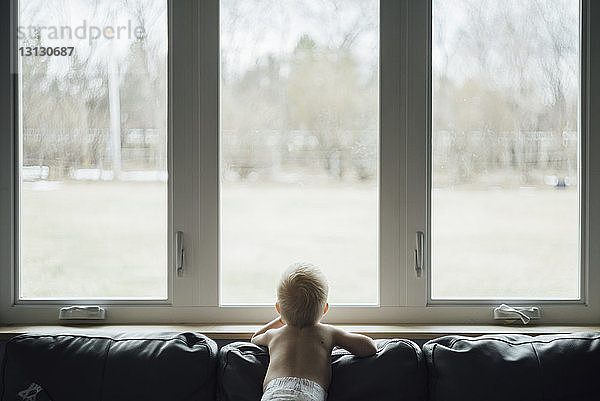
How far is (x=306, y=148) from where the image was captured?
2.57 meters

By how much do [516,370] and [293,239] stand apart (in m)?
0.96

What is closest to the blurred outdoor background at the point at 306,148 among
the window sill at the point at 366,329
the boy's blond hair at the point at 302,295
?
the window sill at the point at 366,329

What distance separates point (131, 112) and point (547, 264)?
1742 millimetres

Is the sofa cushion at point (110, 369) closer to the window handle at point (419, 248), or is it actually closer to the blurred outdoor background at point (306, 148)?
the blurred outdoor background at point (306, 148)

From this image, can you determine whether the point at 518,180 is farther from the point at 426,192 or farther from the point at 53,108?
the point at 53,108

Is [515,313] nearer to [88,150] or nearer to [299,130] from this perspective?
[299,130]

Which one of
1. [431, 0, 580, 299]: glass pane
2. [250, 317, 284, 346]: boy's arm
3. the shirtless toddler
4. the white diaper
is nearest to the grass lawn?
[431, 0, 580, 299]: glass pane

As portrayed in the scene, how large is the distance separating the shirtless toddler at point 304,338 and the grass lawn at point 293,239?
378mm

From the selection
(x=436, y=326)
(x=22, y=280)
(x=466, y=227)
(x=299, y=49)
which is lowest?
(x=436, y=326)

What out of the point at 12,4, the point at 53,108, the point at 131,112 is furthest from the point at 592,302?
the point at 12,4

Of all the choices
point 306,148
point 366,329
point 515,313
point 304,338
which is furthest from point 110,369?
point 515,313

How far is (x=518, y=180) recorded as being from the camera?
2.57 meters

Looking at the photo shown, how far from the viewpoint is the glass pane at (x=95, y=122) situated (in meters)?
2.57

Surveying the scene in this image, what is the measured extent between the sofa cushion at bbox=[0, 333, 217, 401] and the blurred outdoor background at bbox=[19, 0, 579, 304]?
1.48 feet
